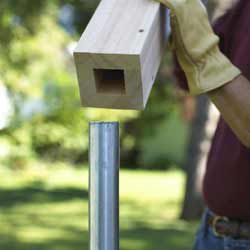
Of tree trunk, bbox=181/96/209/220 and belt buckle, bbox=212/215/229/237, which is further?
tree trunk, bbox=181/96/209/220

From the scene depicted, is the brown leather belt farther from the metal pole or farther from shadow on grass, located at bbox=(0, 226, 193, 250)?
shadow on grass, located at bbox=(0, 226, 193, 250)

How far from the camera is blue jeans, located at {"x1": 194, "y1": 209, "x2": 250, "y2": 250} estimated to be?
204cm


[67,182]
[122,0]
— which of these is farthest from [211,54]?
[67,182]

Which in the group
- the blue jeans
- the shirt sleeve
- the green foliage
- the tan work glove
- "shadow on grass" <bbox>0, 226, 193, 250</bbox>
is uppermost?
the tan work glove

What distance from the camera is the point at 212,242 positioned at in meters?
2.15

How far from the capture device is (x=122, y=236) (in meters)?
6.24

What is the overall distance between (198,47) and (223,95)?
0.47ft

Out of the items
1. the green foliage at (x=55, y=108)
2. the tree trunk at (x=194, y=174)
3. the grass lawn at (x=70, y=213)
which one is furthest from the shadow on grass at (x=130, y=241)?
the green foliage at (x=55, y=108)

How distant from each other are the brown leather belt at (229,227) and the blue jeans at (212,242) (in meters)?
0.02

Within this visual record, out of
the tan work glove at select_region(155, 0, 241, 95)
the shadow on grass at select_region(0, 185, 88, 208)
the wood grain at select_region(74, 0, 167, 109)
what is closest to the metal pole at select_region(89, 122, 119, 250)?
the wood grain at select_region(74, 0, 167, 109)

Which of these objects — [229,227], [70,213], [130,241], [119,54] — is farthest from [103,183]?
[70,213]

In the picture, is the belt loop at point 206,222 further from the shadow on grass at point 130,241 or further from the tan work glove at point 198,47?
the shadow on grass at point 130,241

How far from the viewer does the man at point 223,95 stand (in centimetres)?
159

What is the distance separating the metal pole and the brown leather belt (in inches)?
25.5
